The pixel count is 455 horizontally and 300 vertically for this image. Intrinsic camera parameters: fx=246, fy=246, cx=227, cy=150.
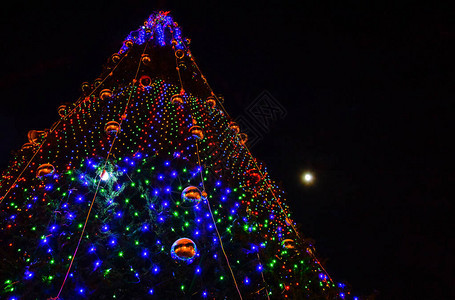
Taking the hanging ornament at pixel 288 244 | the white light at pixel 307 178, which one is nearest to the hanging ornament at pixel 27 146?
the hanging ornament at pixel 288 244

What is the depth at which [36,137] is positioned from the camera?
3941 mm

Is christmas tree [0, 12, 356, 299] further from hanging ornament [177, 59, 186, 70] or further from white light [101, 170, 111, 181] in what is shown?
hanging ornament [177, 59, 186, 70]

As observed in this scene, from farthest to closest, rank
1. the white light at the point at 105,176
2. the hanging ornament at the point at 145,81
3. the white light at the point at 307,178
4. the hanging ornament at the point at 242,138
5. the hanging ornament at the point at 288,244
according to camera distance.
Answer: the white light at the point at 307,178 < the hanging ornament at the point at 242,138 < the hanging ornament at the point at 145,81 < the hanging ornament at the point at 288,244 < the white light at the point at 105,176

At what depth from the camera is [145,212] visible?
2.83 metres

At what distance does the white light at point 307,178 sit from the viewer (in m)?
6.71

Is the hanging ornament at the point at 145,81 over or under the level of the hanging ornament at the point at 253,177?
over

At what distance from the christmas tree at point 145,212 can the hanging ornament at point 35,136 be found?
0.02 metres

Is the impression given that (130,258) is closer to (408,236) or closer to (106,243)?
(106,243)

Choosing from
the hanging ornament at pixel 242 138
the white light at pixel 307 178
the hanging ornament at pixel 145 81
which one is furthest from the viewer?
the white light at pixel 307 178

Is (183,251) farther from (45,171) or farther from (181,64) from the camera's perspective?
(181,64)

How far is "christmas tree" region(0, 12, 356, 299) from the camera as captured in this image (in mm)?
2350

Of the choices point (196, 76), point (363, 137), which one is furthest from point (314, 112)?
point (196, 76)

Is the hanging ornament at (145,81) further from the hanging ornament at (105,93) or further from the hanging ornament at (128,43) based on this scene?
the hanging ornament at (128,43)

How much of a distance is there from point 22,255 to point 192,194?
1998 mm
